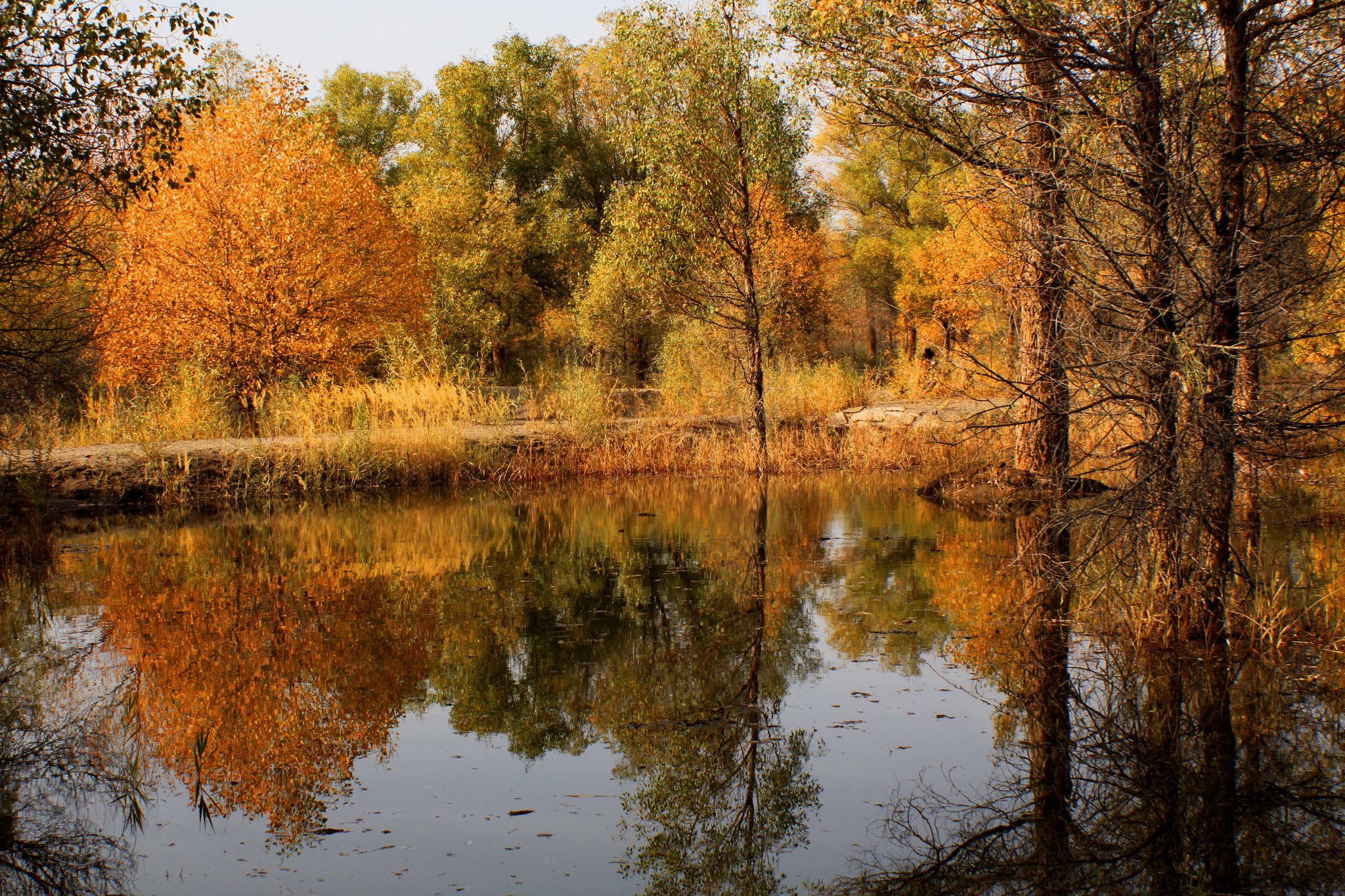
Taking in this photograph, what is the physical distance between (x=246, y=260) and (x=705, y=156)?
10210 millimetres

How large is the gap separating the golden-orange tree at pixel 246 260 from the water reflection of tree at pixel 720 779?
1584 centimetres

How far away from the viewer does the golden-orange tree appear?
20.2m

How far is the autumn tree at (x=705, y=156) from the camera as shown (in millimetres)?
15945

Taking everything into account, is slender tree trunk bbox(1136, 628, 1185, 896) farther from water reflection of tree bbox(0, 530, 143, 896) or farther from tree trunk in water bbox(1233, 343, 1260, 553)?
water reflection of tree bbox(0, 530, 143, 896)

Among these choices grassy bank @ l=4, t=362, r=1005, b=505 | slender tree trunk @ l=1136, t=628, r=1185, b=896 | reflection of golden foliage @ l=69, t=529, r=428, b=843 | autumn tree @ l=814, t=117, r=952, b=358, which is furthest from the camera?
autumn tree @ l=814, t=117, r=952, b=358

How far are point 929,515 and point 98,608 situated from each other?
889 cm

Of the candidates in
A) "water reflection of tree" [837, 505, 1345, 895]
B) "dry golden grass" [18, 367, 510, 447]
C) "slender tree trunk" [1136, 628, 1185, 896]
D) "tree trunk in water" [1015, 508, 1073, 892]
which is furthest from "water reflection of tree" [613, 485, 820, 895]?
"dry golden grass" [18, 367, 510, 447]

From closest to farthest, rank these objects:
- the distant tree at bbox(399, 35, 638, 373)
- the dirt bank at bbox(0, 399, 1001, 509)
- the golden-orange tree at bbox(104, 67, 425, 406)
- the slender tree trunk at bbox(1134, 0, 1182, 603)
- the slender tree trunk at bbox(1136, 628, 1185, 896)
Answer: the slender tree trunk at bbox(1136, 628, 1185, 896) < the slender tree trunk at bbox(1134, 0, 1182, 603) < the dirt bank at bbox(0, 399, 1001, 509) < the golden-orange tree at bbox(104, 67, 425, 406) < the distant tree at bbox(399, 35, 638, 373)

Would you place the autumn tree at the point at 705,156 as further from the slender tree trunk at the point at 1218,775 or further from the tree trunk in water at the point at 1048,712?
the slender tree trunk at the point at 1218,775

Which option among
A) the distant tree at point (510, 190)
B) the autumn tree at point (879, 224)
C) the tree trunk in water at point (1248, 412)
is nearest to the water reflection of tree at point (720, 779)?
the tree trunk in water at point (1248, 412)

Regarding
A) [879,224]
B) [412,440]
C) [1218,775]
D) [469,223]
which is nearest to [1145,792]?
[1218,775]

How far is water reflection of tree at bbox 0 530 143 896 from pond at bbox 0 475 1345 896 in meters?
0.02

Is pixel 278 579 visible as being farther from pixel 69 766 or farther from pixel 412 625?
pixel 69 766

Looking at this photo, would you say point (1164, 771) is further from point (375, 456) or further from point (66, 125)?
point (375, 456)
